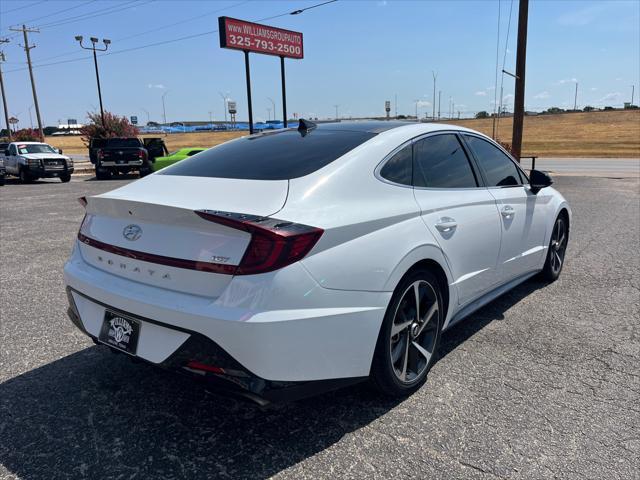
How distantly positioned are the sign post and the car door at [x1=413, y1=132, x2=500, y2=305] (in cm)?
2030

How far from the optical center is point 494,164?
13.8 feet

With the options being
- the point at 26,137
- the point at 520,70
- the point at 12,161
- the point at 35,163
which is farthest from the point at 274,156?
the point at 26,137

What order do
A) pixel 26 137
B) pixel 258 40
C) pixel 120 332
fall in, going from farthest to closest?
1. pixel 26 137
2. pixel 258 40
3. pixel 120 332

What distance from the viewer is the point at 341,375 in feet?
8.16

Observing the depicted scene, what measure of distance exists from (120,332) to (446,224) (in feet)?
6.58

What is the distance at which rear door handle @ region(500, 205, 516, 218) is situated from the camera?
3926mm

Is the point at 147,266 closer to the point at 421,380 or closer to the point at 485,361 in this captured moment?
the point at 421,380

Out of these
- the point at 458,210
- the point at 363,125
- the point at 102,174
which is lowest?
the point at 102,174

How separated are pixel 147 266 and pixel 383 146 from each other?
59.9 inches

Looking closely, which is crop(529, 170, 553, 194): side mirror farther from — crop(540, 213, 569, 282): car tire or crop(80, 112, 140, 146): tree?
crop(80, 112, 140, 146): tree

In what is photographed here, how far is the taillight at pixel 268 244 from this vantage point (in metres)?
2.21

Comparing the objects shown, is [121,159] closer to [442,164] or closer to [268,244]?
[442,164]

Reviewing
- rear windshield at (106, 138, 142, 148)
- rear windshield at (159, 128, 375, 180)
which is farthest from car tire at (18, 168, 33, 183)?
rear windshield at (159, 128, 375, 180)

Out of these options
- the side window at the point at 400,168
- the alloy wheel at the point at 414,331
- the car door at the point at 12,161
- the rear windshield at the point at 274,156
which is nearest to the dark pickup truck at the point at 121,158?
the car door at the point at 12,161
